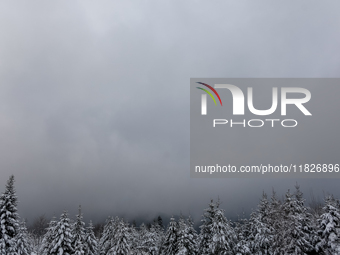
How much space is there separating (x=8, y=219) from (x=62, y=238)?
7.19 m

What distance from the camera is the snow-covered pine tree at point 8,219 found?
31.6 metres

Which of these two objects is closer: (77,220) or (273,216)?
(273,216)

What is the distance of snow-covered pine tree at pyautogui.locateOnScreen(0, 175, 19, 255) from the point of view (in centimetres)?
3162

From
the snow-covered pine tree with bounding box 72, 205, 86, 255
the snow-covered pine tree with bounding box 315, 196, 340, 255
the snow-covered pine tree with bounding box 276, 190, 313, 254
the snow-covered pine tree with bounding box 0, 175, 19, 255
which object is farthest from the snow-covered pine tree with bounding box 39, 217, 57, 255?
the snow-covered pine tree with bounding box 315, 196, 340, 255

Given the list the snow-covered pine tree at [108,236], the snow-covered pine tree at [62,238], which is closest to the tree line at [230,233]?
the snow-covered pine tree at [62,238]

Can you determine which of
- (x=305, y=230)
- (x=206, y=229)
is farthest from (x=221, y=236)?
(x=305, y=230)

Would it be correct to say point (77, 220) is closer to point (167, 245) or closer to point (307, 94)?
point (167, 245)

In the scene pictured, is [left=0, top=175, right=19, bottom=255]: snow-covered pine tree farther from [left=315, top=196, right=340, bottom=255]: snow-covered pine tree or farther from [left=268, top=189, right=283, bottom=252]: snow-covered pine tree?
[left=315, top=196, right=340, bottom=255]: snow-covered pine tree

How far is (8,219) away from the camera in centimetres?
3234

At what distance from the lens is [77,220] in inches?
1597

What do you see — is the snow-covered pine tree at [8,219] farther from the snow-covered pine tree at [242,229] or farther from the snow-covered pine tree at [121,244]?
the snow-covered pine tree at [242,229]

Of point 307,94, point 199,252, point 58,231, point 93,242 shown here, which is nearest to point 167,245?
point 199,252

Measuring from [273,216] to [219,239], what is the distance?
29.5 ft

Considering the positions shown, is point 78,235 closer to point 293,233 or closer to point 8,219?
point 8,219
